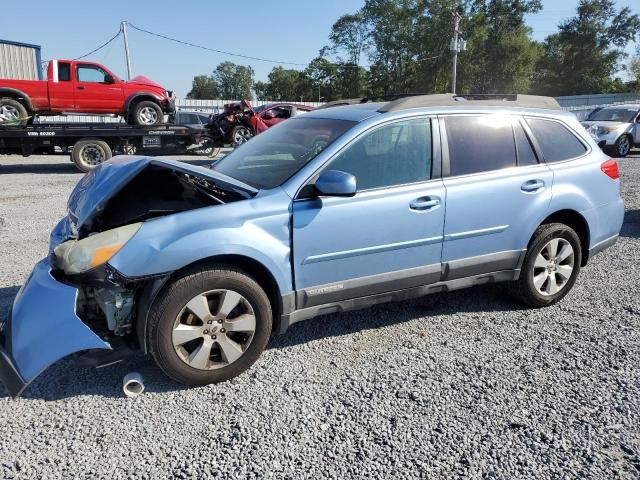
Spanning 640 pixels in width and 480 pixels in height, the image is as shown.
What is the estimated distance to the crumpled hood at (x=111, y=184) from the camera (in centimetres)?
301

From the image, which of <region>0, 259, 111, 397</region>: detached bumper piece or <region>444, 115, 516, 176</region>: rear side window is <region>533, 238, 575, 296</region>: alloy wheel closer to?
<region>444, 115, 516, 176</region>: rear side window

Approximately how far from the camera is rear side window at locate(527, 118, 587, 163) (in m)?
4.19

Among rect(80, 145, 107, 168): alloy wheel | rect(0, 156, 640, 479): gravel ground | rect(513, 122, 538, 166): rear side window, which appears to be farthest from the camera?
rect(80, 145, 107, 168): alloy wheel

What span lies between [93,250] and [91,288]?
12.8 inches

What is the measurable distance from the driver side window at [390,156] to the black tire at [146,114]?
1125cm

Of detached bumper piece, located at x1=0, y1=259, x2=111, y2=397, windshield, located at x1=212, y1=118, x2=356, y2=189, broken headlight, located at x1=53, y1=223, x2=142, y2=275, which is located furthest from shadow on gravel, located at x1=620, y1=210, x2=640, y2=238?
detached bumper piece, located at x1=0, y1=259, x2=111, y2=397

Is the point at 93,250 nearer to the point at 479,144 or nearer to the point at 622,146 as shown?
the point at 479,144

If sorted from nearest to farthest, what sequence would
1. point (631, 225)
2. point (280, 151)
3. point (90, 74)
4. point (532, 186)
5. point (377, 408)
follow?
point (377, 408) → point (280, 151) → point (532, 186) → point (631, 225) → point (90, 74)

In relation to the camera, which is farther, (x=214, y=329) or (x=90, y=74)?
(x=90, y=74)

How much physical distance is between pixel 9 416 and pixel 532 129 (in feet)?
13.8

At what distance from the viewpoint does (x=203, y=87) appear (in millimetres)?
111688

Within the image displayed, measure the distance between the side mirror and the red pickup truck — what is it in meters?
11.8

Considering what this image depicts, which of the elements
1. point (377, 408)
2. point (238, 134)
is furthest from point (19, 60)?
point (377, 408)

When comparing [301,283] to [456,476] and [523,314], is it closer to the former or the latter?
[456,476]
